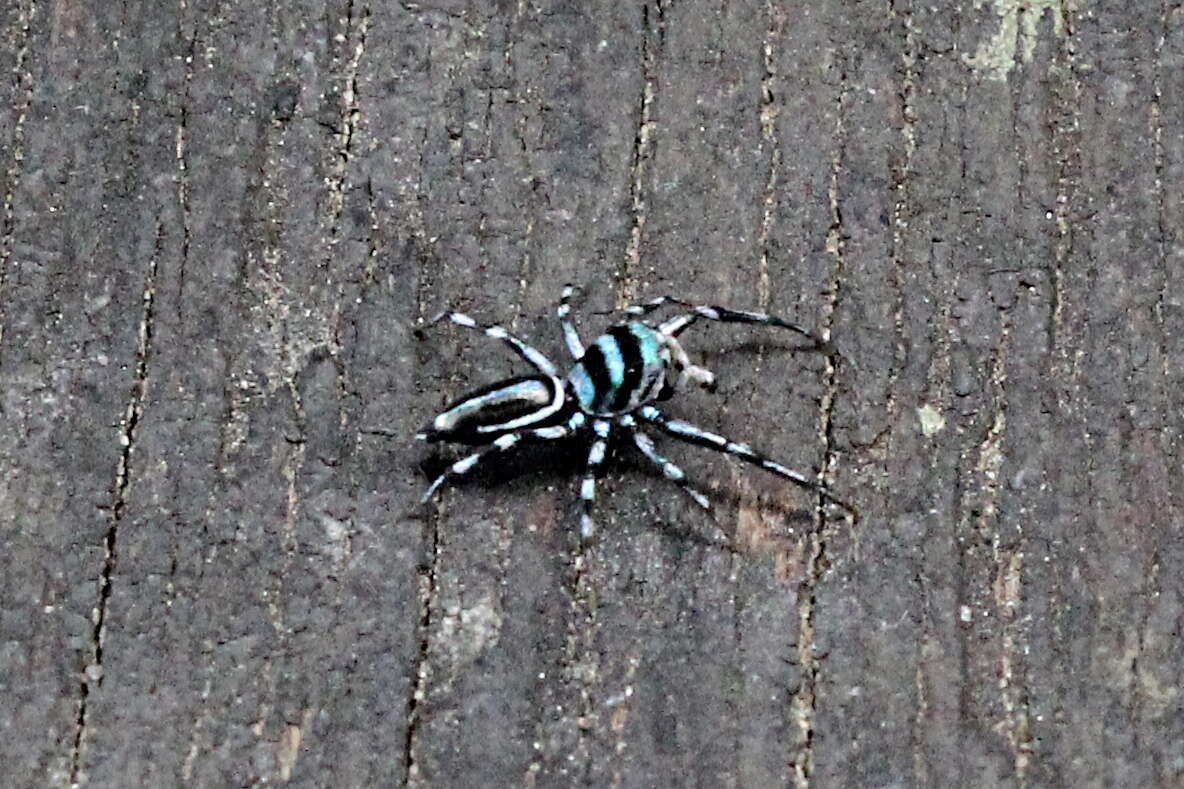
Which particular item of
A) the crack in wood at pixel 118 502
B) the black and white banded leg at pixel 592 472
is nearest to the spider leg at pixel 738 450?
the black and white banded leg at pixel 592 472

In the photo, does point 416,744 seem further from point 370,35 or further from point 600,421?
point 370,35

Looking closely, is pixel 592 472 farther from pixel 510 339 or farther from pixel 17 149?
pixel 17 149

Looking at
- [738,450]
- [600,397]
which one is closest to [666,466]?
[738,450]

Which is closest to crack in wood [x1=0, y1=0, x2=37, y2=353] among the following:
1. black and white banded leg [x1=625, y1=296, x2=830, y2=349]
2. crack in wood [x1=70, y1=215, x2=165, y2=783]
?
crack in wood [x1=70, y1=215, x2=165, y2=783]

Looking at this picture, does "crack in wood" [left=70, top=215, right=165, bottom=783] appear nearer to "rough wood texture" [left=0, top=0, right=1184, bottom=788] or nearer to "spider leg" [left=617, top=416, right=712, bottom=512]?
"rough wood texture" [left=0, top=0, right=1184, bottom=788]

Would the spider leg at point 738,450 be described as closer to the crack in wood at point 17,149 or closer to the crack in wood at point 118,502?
the crack in wood at point 118,502

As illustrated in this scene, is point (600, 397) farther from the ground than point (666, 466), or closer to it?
farther from the ground

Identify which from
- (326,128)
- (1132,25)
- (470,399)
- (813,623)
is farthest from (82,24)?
(1132,25)
